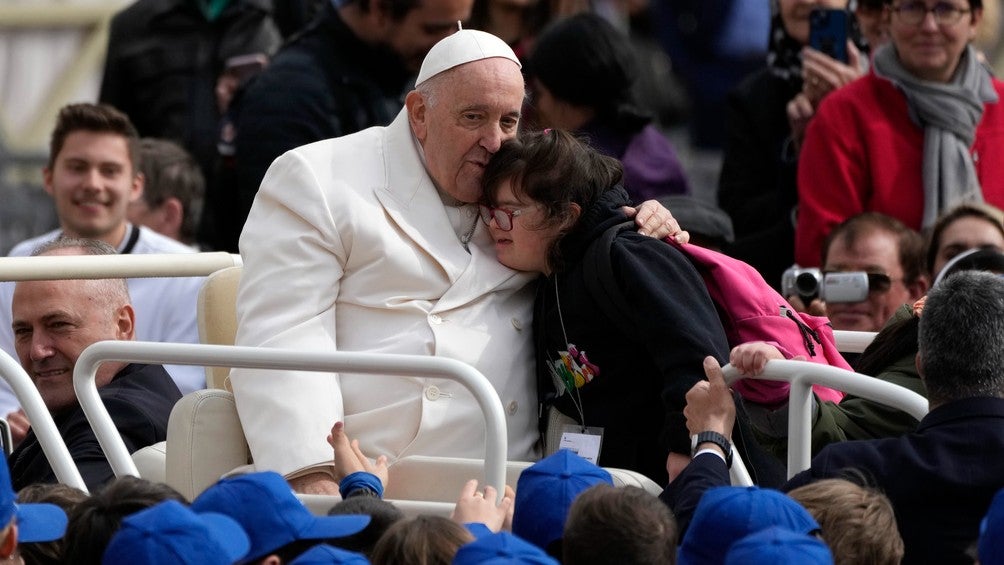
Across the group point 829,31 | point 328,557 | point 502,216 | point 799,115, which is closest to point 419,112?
point 502,216

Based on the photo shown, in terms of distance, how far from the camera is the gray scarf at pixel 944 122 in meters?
7.01

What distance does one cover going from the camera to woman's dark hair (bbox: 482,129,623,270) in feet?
16.7

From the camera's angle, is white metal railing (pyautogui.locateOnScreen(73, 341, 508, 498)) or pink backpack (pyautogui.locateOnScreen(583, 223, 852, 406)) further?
pink backpack (pyautogui.locateOnScreen(583, 223, 852, 406))

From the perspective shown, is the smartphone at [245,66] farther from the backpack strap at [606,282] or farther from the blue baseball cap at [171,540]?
the blue baseball cap at [171,540]

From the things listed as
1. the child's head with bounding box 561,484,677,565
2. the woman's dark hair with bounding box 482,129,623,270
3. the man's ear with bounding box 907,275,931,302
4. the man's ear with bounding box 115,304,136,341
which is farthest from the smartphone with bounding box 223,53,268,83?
the child's head with bounding box 561,484,677,565

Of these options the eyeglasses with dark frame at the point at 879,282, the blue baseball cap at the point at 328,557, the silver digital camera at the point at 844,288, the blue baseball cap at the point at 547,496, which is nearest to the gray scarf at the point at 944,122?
the eyeglasses with dark frame at the point at 879,282

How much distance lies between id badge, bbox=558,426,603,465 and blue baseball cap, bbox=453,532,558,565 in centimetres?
143

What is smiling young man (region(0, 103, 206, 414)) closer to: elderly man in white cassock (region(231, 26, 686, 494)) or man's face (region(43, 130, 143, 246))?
man's face (region(43, 130, 143, 246))

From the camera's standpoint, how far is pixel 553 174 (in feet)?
16.6

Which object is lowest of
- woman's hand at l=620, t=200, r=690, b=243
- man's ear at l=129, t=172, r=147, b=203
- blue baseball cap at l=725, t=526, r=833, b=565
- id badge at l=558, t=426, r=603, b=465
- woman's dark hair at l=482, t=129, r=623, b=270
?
id badge at l=558, t=426, r=603, b=465

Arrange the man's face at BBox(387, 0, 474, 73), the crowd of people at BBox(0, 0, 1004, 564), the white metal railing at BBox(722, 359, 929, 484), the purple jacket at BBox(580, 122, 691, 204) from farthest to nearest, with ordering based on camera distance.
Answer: the purple jacket at BBox(580, 122, 691, 204), the man's face at BBox(387, 0, 474, 73), the white metal railing at BBox(722, 359, 929, 484), the crowd of people at BBox(0, 0, 1004, 564)

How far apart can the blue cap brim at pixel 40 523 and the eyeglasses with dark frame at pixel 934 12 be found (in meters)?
4.00

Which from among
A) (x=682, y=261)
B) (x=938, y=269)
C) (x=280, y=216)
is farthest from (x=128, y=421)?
(x=938, y=269)

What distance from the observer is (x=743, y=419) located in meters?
4.73
